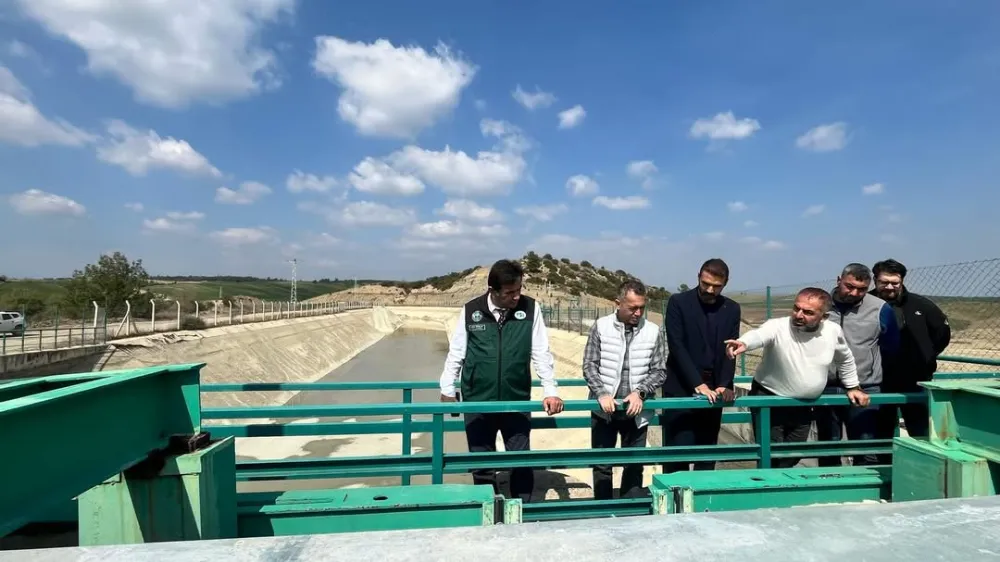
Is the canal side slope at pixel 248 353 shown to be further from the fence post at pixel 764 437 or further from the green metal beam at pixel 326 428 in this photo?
the fence post at pixel 764 437

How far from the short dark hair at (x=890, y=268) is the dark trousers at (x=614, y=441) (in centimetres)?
234

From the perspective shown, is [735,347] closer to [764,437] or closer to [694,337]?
[694,337]

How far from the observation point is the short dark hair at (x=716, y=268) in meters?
3.68

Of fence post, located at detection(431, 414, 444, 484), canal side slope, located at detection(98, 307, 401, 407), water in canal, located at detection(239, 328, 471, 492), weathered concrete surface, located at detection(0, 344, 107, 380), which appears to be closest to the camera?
fence post, located at detection(431, 414, 444, 484)

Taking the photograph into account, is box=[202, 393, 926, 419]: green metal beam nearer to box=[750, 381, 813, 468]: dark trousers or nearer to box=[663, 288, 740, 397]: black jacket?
box=[663, 288, 740, 397]: black jacket

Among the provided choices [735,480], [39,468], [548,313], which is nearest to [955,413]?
[735,480]

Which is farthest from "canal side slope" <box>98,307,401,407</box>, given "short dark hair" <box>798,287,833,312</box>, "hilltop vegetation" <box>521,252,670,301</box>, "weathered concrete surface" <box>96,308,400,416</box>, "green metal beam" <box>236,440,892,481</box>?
"hilltop vegetation" <box>521,252,670,301</box>

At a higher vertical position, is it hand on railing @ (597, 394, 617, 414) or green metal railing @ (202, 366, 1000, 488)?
hand on railing @ (597, 394, 617, 414)

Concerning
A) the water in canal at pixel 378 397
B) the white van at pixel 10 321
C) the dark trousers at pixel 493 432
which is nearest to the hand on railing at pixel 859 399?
the dark trousers at pixel 493 432

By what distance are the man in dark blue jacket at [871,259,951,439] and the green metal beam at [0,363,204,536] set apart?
4.81 metres

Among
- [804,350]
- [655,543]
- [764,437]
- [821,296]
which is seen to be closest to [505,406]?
[764,437]

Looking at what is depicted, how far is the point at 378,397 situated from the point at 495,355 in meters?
14.5

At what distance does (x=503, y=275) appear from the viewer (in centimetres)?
351

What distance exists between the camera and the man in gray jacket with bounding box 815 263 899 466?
3.95 meters
